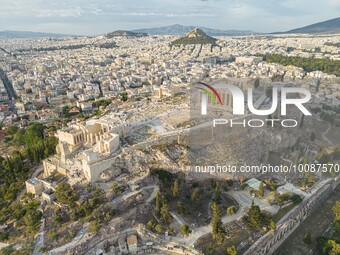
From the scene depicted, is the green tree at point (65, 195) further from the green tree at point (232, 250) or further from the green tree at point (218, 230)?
the green tree at point (232, 250)

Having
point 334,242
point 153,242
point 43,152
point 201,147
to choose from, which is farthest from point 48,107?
point 334,242

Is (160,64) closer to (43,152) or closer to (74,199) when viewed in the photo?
(43,152)

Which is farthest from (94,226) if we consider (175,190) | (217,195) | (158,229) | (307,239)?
(307,239)

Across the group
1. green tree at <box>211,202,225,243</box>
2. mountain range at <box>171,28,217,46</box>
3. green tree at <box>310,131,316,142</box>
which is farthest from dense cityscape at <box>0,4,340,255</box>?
mountain range at <box>171,28,217,46</box>

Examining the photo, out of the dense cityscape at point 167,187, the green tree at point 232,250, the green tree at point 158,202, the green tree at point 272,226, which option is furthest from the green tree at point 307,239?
the green tree at point 158,202

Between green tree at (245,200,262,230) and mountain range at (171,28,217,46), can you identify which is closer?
green tree at (245,200,262,230)

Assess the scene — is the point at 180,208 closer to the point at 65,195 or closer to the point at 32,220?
the point at 65,195

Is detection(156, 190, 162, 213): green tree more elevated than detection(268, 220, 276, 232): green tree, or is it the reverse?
detection(156, 190, 162, 213): green tree

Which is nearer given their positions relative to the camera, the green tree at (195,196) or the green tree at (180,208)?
the green tree at (180,208)

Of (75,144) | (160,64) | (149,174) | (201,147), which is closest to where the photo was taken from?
(149,174)

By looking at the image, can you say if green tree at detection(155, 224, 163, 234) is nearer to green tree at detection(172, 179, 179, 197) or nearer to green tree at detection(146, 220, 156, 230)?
green tree at detection(146, 220, 156, 230)

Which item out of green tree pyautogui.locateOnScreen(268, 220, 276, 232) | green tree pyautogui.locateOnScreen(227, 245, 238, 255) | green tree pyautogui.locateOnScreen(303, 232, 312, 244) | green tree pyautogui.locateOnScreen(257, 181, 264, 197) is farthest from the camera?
green tree pyautogui.locateOnScreen(257, 181, 264, 197)
